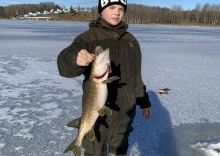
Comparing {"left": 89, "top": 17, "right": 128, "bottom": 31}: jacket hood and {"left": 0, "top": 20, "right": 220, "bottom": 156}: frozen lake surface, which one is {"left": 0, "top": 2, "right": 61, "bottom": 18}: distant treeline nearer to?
{"left": 0, "top": 20, "right": 220, "bottom": 156}: frozen lake surface

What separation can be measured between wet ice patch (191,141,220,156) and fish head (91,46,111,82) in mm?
2067

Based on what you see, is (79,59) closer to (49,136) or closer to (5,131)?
(49,136)

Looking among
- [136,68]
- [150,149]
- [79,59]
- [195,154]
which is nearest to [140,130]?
[150,149]

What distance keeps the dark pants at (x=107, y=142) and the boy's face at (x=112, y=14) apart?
0.91 metres

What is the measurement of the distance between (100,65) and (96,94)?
0.72ft

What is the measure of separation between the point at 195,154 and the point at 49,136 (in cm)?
183

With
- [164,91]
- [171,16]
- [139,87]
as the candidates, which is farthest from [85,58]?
[171,16]

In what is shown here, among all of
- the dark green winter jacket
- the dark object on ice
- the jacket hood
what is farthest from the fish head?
the dark object on ice

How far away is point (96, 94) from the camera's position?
65.5 inches

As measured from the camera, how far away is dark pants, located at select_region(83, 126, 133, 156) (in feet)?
7.23

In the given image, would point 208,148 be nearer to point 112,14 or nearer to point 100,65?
point 112,14

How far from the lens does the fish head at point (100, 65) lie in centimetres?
154

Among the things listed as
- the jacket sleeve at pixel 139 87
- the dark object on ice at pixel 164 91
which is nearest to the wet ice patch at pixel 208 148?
the jacket sleeve at pixel 139 87

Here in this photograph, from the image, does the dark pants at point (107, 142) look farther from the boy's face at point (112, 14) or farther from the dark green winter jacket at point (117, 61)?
the boy's face at point (112, 14)
